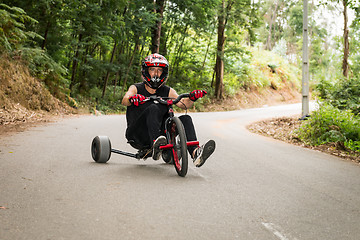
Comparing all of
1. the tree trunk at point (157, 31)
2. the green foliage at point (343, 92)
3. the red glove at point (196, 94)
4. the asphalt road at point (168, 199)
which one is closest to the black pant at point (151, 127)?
the red glove at point (196, 94)

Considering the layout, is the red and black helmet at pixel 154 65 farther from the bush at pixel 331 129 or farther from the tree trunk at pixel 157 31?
the tree trunk at pixel 157 31

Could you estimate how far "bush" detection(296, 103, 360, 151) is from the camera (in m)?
10.4

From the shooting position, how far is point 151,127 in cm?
549

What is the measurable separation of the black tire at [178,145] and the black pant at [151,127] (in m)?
0.21

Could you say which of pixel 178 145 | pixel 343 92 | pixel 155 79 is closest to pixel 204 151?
pixel 178 145

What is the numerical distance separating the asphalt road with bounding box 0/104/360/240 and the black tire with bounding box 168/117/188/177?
0.62ft

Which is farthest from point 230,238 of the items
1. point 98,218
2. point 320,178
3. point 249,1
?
point 249,1

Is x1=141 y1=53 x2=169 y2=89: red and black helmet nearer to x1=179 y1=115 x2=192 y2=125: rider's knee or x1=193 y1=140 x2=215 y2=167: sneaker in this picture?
x1=179 y1=115 x2=192 y2=125: rider's knee

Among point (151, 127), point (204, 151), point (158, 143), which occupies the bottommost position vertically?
point (204, 151)

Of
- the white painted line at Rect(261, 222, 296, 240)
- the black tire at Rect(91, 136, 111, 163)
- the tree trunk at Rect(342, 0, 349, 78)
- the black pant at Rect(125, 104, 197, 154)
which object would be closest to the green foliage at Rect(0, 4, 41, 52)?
the black tire at Rect(91, 136, 111, 163)

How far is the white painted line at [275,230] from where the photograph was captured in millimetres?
3215

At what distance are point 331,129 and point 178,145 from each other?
7.34 m

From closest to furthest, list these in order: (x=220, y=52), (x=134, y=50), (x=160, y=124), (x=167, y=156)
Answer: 1. (x=160, y=124)
2. (x=167, y=156)
3. (x=134, y=50)
4. (x=220, y=52)

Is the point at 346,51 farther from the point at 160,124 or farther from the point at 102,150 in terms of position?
the point at 102,150
